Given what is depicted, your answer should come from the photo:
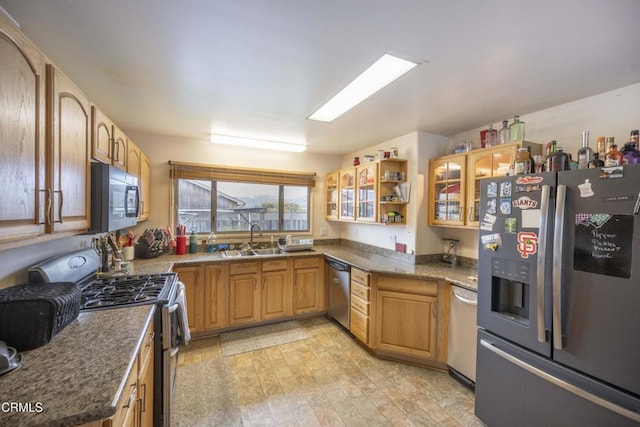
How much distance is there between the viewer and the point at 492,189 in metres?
1.80

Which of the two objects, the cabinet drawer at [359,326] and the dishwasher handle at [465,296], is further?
the cabinet drawer at [359,326]

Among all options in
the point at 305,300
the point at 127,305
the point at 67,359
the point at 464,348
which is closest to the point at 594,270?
the point at 464,348

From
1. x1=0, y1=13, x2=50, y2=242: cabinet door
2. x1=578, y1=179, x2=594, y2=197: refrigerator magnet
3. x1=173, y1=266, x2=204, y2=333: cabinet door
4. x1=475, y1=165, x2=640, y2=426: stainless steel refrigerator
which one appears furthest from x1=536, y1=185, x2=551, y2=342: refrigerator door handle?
x1=173, y1=266, x2=204, y2=333: cabinet door

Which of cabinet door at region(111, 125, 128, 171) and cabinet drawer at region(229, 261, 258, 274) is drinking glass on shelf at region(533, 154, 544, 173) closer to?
cabinet drawer at region(229, 261, 258, 274)

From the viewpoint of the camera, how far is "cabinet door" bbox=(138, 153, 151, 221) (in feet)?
9.04

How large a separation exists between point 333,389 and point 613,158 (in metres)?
2.37

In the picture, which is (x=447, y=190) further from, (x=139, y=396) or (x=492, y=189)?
(x=139, y=396)

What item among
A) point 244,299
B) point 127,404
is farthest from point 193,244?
point 127,404

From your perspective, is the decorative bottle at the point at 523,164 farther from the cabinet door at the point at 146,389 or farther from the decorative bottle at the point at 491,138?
the cabinet door at the point at 146,389

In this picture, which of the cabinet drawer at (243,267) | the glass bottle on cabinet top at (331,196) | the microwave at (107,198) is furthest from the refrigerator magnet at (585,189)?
the cabinet drawer at (243,267)

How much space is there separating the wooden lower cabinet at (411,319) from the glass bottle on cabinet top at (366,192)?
2.94ft


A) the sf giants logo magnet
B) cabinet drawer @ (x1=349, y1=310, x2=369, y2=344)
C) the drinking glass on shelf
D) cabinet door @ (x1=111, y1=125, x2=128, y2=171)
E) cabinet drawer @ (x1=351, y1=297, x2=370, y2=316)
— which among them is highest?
cabinet door @ (x1=111, y1=125, x2=128, y2=171)

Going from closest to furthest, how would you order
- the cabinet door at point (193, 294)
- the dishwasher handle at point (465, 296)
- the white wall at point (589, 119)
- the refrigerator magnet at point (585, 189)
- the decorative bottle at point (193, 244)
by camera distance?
the refrigerator magnet at point (585, 189) → the white wall at point (589, 119) → the dishwasher handle at point (465, 296) → the cabinet door at point (193, 294) → the decorative bottle at point (193, 244)

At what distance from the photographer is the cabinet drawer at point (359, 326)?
2684 mm
